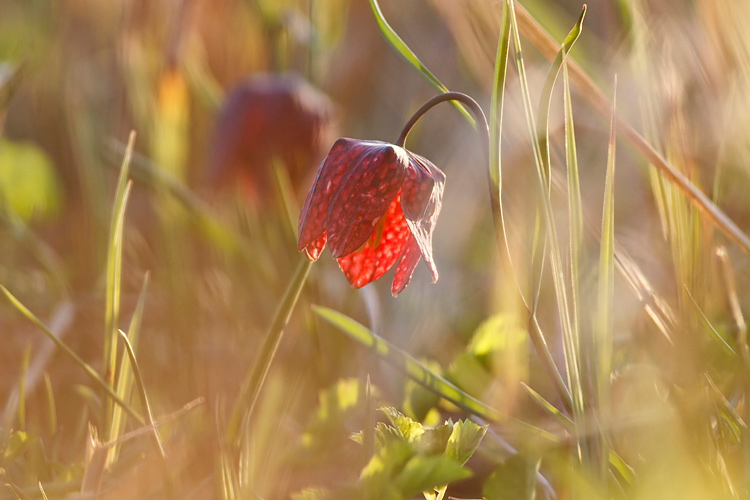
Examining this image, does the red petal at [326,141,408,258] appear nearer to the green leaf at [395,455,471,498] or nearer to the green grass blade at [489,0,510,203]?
the green grass blade at [489,0,510,203]

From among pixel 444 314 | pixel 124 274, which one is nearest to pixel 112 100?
pixel 124 274

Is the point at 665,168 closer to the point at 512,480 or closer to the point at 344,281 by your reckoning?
the point at 512,480

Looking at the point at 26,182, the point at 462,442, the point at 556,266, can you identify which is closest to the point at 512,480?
the point at 462,442

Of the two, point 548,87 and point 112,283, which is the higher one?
point 548,87

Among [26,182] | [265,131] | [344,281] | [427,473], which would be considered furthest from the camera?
[26,182]

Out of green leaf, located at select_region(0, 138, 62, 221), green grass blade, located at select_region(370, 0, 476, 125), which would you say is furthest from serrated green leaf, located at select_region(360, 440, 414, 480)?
green leaf, located at select_region(0, 138, 62, 221)

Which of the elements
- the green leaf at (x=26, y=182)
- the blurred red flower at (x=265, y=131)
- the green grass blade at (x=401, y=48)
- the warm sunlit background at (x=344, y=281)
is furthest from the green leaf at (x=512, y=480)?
the green leaf at (x=26, y=182)

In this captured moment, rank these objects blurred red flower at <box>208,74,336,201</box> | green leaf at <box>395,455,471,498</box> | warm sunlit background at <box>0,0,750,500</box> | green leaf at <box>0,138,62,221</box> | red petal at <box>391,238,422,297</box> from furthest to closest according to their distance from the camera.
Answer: green leaf at <box>0,138,62,221</box>
blurred red flower at <box>208,74,336,201</box>
red petal at <box>391,238,422,297</box>
warm sunlit background at <box>0,0,750,500</box>
green leaf at <box>395,455,471,498</box>
